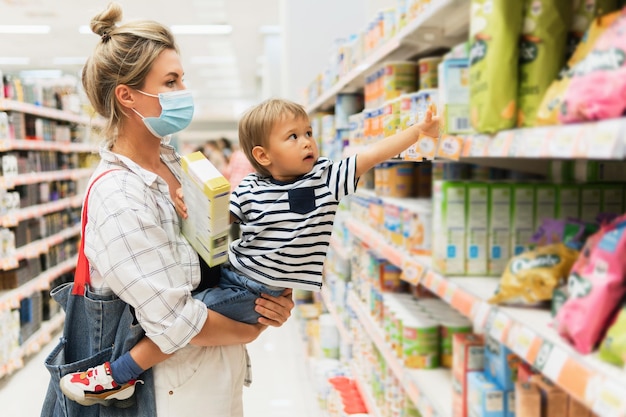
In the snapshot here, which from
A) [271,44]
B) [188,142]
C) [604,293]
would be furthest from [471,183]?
[188,142]

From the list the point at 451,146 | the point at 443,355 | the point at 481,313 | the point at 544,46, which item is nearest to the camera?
the point at 544,46

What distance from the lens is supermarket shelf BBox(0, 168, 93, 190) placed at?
4.67 meters

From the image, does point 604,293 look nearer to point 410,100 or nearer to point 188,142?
point 410,100

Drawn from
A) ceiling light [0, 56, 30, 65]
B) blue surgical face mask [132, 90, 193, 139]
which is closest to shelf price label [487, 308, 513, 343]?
blue surgical face mask [132, 90, 193, 139]

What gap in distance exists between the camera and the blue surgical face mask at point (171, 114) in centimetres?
173

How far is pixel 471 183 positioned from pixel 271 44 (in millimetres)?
10247

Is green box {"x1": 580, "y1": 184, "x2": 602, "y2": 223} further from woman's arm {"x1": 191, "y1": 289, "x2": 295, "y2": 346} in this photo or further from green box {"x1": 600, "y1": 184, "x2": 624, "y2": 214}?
woman's arm {"x1": 191, "y1": 289, "x2": 295, "y2": 346}

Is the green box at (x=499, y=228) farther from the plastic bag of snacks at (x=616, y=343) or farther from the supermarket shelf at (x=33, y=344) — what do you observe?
the supermarket shelf at (x=33, y=344)

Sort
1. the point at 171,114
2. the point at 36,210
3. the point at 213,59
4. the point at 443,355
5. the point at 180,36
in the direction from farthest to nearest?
the point at 213,59, the point at 180,36, the point at 36,210, the point at 443,355, the point at 171,114

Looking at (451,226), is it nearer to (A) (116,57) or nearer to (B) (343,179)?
(B) (343,179)

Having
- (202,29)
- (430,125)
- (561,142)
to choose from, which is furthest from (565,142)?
(202,29)

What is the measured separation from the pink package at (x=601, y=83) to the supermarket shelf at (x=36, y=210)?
442 centimetres

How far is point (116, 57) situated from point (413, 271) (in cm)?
101

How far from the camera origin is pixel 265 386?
14.9 feet
